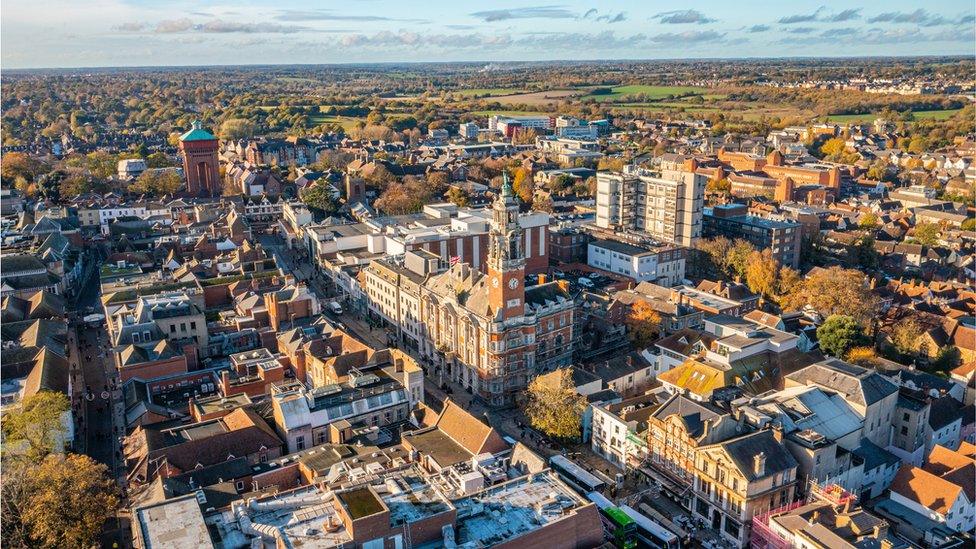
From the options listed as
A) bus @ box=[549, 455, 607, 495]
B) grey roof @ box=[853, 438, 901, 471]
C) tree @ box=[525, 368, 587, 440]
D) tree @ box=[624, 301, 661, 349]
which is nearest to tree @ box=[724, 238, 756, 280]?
tree @ box=[624, 301, 661, 349]

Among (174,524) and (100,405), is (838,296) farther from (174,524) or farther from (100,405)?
(100,405)

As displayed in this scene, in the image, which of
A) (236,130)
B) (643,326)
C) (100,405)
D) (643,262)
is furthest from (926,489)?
(236,130)

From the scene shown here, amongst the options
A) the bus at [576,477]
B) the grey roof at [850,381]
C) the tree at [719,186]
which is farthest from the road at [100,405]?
the tree at [719,186]

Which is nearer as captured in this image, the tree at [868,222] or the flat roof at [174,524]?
the flat roof at [174,524]

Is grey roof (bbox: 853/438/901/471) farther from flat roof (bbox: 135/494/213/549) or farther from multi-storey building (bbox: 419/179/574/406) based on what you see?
flat roof (bbox: 135/494/213/549)

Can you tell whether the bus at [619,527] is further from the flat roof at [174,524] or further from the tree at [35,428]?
the tree at [35,428]

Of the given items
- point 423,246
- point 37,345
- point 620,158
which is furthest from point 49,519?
point 620,158

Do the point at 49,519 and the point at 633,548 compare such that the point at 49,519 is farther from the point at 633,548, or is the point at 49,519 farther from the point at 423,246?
the point at 423,246
